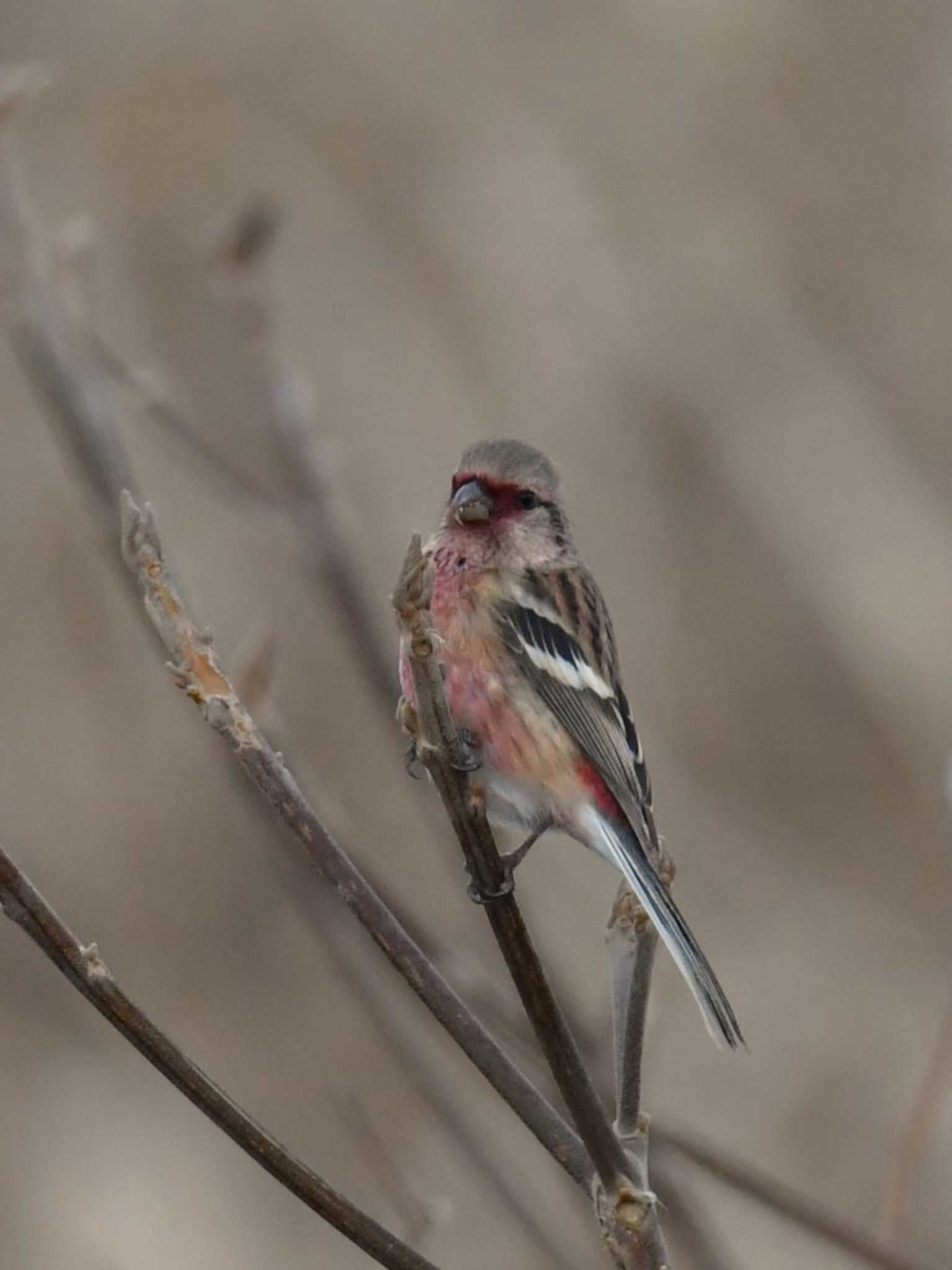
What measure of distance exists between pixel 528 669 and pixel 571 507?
4.62m

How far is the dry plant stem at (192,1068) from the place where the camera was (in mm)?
1813

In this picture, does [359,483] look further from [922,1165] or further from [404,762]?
[404,762]

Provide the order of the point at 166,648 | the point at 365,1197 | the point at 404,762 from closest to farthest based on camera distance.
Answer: the point at 166,648, the point at 404,762, the point at 365,1197

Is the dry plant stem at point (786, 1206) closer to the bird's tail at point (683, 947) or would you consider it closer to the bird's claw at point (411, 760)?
the bird's tail at point (683, 947)

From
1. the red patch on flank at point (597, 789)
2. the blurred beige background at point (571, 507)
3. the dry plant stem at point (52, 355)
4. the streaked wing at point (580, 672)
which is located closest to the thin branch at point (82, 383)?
the dry plant stem at point (52, 355)

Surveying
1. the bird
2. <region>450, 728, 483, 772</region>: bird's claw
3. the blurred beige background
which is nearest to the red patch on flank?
the bird

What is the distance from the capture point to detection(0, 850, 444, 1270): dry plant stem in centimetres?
181

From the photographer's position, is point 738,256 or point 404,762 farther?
point 738,256

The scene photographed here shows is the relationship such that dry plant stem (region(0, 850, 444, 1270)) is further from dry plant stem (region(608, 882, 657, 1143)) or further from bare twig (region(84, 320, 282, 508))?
bare twig (region(84, 320, 282, 508))

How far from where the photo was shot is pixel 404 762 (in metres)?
2.99

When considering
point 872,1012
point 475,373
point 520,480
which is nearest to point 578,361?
point 475,373

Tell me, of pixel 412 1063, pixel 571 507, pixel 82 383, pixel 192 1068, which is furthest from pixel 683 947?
pixel 571 507

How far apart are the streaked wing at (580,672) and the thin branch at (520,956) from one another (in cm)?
113

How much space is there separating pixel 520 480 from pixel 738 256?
522 cm
